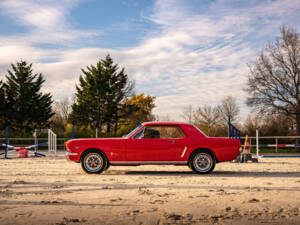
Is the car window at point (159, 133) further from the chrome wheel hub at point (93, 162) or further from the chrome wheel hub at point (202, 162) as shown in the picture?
the chrome wheel hub at point (93, 162)

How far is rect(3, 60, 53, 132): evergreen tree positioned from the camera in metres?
50.6

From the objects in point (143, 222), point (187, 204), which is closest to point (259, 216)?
point (187, 204)

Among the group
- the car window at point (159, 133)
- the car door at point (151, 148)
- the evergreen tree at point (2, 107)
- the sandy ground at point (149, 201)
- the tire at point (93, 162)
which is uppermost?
the evergreen tree at point (2, 107)

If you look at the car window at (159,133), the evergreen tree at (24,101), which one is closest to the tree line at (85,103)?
the evergreen tree at (24,101)

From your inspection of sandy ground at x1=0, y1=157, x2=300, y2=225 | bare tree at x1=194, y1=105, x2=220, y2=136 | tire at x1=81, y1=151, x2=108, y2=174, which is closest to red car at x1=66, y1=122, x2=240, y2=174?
tire at x1=81, y1=151, x2=108, y2=174

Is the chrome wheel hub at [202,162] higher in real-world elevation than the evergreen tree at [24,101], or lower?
lower

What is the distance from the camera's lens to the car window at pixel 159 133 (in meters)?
11.2

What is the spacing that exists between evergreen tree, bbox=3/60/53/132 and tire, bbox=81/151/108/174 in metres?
42.4

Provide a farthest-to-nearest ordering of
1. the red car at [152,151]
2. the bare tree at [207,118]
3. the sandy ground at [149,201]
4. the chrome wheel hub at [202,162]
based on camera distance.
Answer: the bare tree at [207,118] < the chrome wheel hub at [202,162] < the red car at [152,151] < the sandy ground at [149,201]

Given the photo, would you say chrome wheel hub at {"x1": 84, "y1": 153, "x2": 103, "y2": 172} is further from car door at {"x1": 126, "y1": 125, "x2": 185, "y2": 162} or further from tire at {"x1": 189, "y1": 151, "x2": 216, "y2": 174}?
tire at {"x1": 189, "y1": 151, "x2": 216, "y2": 174}

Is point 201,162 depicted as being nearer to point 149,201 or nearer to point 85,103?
point 149,201

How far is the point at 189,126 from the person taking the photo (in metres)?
11.5

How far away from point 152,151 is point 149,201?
183 inches

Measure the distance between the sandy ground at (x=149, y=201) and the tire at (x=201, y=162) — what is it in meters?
1.72
